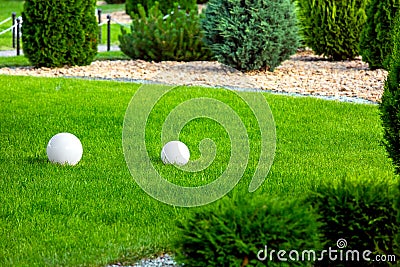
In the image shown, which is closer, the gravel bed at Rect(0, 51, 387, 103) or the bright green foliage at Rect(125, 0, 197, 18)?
the gravel bed at Rect(0, 51, 387, 103)

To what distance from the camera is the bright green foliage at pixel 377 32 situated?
12.3 m

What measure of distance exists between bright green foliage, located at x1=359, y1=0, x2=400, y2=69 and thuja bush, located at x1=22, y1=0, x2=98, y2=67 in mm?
4536

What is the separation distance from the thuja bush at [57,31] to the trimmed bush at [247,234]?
908 centimetres

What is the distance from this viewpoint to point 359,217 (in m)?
4.45

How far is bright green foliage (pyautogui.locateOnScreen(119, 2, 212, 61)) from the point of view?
1359 cm

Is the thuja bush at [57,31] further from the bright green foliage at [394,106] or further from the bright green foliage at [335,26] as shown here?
the bright green foliage at [394,106]

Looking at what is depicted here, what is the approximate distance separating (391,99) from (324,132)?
3211mm

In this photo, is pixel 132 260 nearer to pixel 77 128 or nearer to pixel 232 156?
pixel 232 156

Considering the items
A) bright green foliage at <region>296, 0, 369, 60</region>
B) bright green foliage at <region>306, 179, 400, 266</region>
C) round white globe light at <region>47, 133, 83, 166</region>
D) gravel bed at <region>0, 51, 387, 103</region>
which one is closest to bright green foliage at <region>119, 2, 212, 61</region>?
gravel bed at <region>0, 51, 387, 103</region>

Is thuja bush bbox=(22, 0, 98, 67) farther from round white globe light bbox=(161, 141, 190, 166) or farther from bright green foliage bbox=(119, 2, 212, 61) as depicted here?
round white globe light bbox=(161, 141, 190, 166)

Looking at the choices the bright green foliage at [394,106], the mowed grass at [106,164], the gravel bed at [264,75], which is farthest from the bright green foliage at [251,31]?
the bright green foliage at [394,106]

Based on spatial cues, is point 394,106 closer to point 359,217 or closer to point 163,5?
point 359,217

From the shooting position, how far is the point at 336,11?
13.9 m

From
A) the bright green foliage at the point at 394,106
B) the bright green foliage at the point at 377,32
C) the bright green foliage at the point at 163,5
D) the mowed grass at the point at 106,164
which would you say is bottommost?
the bright green foliage at the point at 163,5
